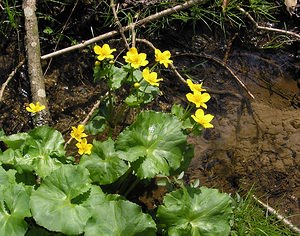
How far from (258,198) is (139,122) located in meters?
0.98

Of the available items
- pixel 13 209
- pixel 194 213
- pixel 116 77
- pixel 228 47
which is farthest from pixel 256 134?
pixel 13 209

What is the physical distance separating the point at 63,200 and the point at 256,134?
1.40m

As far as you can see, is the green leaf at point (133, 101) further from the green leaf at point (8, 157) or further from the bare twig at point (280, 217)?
the bare twig at point (280, 217)

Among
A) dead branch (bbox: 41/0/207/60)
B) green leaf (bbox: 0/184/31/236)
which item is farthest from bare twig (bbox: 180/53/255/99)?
green leaf (bbox: 0/184/31/236)

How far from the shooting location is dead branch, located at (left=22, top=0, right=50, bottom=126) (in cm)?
306

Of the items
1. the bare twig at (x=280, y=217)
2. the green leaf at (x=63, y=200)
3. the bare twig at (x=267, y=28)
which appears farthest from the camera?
the bare twig at (x=267, y=28)

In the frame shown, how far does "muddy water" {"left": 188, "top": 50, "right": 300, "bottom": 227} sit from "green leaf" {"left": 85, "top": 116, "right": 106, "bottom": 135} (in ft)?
2.13

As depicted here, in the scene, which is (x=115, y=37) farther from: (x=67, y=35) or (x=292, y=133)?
(x=292, y=133)

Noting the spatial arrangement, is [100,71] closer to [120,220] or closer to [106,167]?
[106,167]

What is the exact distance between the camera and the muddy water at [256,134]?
3.19m

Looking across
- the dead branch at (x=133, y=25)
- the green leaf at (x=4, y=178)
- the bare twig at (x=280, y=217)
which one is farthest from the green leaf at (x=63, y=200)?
the bare twig at (x=280, y=217)

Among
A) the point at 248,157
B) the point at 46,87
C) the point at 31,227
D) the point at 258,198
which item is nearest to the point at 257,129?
the point at 248,157

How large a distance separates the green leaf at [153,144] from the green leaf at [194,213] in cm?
16

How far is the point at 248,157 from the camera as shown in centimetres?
326
